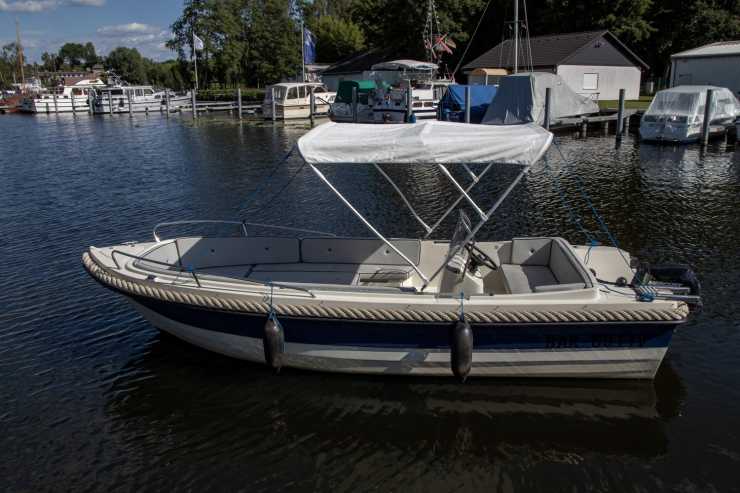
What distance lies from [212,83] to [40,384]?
78231mm

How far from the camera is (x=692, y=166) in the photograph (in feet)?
73.8

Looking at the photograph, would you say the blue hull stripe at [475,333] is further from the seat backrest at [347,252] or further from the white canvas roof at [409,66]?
the white canvas roof at [409,66]

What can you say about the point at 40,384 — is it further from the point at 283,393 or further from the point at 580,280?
the point at 580,280

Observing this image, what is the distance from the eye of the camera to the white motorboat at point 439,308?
7.04 meters

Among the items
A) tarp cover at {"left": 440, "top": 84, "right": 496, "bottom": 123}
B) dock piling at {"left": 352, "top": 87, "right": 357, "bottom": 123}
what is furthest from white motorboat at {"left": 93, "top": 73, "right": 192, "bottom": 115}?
tarp cover at {"left": 440, "top": 84, "right": 496, "bottom": 123}

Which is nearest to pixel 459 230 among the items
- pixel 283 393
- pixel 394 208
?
pixel 283 393

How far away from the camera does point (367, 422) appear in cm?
725

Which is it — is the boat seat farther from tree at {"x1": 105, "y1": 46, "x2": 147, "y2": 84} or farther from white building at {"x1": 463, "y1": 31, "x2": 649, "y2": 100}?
tree at {"x1": 105, "y1": 46, "x2": 147, "y2": 84}

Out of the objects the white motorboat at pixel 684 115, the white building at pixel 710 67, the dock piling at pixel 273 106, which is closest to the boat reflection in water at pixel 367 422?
the white motorboat at pixel 684 115

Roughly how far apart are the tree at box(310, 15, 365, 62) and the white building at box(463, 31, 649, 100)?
33.7 metres

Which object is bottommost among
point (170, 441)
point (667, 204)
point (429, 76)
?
point (170, 441)

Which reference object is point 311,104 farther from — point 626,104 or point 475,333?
point 475,333

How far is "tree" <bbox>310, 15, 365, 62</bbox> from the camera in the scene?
75.4m

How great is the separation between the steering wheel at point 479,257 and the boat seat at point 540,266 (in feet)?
0.86
